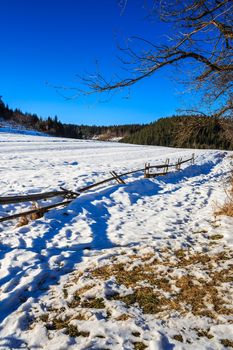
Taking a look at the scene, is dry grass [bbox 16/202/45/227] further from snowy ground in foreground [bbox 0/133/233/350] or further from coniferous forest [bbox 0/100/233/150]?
coniferous forest [bbox 0/100/233/150]

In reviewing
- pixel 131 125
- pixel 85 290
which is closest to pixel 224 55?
pixel 85 290

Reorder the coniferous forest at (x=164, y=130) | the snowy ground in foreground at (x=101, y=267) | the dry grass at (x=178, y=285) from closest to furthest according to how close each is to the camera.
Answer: the snowy ground in foreground at (x=101, y=267) → the dry grass at (x=178, y=285) → the coniferous forest at (x=164, y=130)

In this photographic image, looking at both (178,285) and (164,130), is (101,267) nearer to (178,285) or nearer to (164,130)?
(178,285)

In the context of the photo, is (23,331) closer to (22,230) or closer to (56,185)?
(22,230)

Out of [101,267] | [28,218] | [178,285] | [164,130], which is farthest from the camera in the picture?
[164,130]

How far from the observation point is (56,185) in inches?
559

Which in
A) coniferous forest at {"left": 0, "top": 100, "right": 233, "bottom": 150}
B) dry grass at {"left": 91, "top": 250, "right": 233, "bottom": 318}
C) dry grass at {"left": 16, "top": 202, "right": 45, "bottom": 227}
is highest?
coniferous forest at {"left": 0, "top": 100, "right": 233, "bottom": 150}

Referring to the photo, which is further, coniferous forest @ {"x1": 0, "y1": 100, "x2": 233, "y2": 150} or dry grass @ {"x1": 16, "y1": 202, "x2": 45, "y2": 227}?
dry grass @ {"x1": 16, "y1": 202, "x2": 45, "y2": 227}

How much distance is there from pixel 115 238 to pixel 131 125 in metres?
185

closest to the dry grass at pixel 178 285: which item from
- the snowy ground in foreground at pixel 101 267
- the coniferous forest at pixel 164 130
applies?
the snowy ground in foreground at pixel 101 267

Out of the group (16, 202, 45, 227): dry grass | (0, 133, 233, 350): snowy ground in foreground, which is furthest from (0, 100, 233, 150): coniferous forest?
(16, 202, 45, 227): dry grass

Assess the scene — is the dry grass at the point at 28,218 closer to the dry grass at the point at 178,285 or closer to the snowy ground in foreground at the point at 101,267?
the snowy ground in foreground at the point at 101,267

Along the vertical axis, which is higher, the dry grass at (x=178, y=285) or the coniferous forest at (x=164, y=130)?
the coniferous forest at (x=164, y=130)

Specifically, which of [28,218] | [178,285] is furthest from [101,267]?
[28,218]
